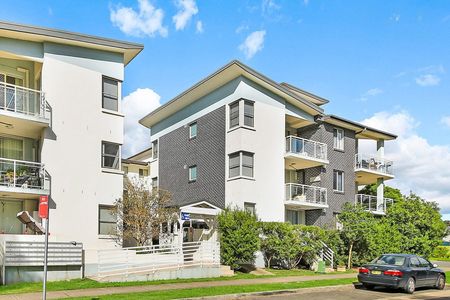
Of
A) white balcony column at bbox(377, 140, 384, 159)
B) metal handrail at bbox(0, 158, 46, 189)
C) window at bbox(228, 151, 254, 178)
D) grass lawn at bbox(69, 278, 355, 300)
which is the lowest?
grass lawn at bbox(69, 278, 355, 300)

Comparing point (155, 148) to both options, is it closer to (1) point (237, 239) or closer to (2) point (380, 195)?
(1) point (237, 239)

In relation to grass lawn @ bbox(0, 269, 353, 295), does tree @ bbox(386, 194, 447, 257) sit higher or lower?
higher

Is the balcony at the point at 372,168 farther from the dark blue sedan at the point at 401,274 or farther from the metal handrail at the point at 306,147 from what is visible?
the dark blue sedan at the point at 401,274

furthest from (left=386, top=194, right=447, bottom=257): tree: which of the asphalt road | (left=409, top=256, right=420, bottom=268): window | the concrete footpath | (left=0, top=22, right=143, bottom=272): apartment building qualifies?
(left=0, top=22, right=143, bottom=272): apartment building

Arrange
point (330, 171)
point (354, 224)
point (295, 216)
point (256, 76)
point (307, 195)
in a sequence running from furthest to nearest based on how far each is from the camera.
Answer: point (330, 171) < point (295, 216) < point (307, 195) < point (256, 76) < point (354, 224)

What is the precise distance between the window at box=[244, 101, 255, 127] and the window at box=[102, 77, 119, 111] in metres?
8.27

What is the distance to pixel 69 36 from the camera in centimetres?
2230

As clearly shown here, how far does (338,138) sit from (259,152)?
8.41m

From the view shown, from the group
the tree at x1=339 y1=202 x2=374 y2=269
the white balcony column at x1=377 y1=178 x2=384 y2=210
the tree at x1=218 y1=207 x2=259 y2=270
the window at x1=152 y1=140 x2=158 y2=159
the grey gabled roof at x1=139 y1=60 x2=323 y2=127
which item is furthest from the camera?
the window at x1=152 y1=140 x2=158 y2=159

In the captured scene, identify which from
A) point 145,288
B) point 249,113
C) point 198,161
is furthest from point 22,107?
point 198,161

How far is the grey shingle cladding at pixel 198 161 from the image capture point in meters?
30.4

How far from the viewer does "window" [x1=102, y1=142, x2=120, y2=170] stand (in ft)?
76.6

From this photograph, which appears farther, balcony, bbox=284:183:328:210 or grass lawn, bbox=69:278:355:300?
balcony, bbox=284:183:328:210

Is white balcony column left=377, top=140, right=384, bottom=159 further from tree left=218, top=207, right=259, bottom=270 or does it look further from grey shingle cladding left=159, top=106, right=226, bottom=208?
tree left=218, top=207, right=259, bottom=270
